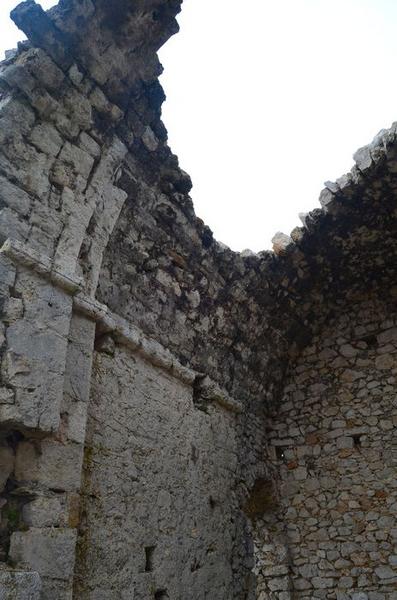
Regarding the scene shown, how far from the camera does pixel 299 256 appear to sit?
6523 millimetres

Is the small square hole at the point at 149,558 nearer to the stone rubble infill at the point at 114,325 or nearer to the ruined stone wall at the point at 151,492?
the ruined stone wall at the point at 151,492

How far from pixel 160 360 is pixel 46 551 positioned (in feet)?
6.78

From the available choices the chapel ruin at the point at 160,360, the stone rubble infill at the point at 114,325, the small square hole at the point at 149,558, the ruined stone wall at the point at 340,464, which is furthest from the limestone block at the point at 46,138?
the ruined stone wall at the point at 340,464

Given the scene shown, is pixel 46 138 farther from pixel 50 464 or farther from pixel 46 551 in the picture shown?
pixel 46 551

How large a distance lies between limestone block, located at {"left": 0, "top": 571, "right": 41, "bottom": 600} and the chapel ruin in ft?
0.04

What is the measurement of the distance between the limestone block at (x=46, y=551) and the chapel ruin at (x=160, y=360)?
Answer: 10 millimetres

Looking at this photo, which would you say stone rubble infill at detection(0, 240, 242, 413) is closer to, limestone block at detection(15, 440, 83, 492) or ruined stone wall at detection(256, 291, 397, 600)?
limestone block at detection(15, 440, 83, 492)

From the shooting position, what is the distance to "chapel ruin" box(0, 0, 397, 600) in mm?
3334

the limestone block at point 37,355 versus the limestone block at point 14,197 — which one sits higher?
the limestone block at point 14,197

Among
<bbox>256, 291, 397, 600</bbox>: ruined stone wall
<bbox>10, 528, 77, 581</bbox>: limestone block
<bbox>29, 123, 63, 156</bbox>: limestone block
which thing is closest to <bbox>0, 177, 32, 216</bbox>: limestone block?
<bbox>29, 123, 63, 156</bbox>: limestone block

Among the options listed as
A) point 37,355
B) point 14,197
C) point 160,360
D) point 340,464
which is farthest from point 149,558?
point 340,464

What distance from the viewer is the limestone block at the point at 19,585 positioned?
106 inches

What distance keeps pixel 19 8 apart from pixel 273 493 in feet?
18.0

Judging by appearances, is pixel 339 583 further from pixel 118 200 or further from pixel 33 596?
pixel 118 200
